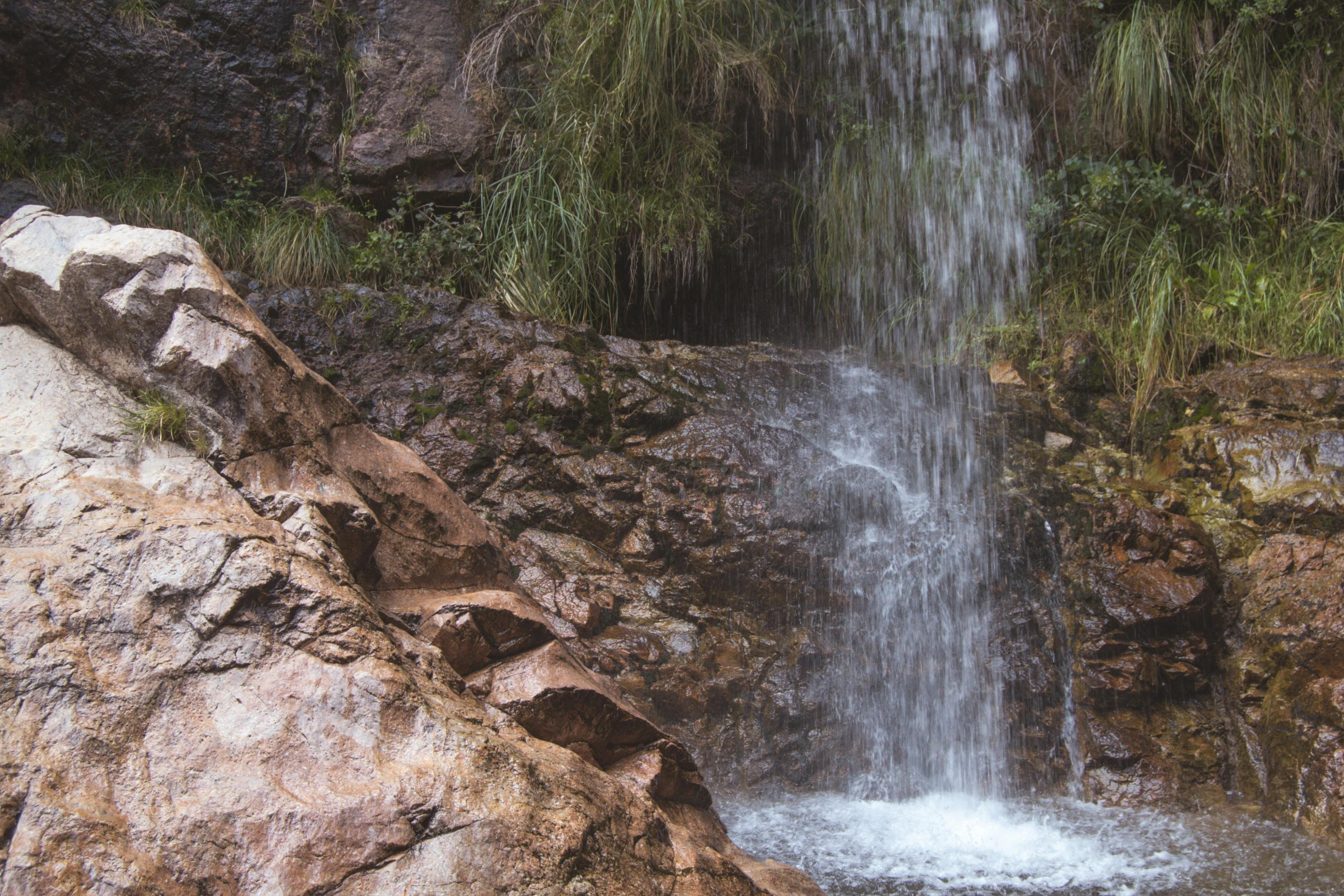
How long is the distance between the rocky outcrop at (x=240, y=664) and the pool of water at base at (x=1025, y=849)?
2.69 ft

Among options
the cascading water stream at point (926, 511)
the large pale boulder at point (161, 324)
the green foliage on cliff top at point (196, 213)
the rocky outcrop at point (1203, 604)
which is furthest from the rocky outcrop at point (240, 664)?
the green foliage on cliff top at point (196, 213)

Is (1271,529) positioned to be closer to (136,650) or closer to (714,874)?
(714,874)

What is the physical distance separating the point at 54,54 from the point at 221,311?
4.59 meters

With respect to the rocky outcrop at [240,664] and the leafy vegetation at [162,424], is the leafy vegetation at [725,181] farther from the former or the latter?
the leafy vegetation at [162,424]

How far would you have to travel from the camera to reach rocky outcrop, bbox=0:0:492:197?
562cm

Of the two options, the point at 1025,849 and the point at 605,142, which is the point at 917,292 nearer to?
the point at 605,142

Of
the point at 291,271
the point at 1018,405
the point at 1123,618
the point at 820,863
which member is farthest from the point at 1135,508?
the point at 291,271

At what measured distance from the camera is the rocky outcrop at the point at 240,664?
1710mm

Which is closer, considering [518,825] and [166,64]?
[518,825]

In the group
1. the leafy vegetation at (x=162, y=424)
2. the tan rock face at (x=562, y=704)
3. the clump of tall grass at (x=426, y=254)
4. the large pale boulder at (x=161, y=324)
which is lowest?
the tan rock face at (x=562, y=704)

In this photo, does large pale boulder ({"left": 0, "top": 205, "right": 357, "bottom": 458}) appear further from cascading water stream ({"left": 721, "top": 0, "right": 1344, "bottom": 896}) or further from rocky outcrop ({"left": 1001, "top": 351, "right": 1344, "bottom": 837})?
rocky outcrop ({"left": 1001, "top": 351, "right": 1344, "bottom": 837})

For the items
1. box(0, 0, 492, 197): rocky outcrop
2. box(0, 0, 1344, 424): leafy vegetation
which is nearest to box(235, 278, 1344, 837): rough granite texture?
box(0, 0, 1344, 424): leafy vegetation

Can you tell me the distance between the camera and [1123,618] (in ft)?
14.0

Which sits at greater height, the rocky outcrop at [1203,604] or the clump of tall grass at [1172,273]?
the clump of tall grass at [1172,273]
